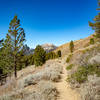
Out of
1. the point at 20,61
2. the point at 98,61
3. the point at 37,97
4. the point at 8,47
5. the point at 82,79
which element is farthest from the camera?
the point at 20,61

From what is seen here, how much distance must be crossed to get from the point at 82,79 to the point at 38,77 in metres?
3.73

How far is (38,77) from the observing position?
700 centimetres

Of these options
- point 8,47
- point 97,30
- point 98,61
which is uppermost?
point 97,30

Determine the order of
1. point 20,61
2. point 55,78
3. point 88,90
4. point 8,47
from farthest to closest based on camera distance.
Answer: point 20,61 < point 8,47 < point 55,78 < point 88,90

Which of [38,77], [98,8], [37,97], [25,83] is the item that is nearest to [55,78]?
[38,77]

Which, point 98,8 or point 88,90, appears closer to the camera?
point 88,90

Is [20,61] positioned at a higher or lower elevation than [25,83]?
higher

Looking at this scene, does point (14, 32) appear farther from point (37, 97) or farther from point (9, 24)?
point (37, 97)

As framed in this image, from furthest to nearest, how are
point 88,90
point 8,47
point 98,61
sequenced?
point 8,47 → point 98,61 → point 88,90

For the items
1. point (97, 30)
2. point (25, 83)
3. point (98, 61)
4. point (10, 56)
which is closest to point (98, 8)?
point (97, 30)

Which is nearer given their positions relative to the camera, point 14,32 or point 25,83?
point 25,83

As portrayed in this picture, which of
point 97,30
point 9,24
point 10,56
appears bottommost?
point 10,56

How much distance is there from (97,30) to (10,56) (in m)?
15.4

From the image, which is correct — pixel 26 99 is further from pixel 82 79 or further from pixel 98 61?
pixel 98 61
